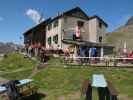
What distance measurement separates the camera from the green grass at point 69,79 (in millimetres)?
20989

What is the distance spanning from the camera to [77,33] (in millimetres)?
47344

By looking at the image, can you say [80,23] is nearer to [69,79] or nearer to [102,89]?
[69,79]

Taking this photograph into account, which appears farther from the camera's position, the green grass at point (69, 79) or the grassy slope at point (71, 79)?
the grassy slope at point (71, 79)

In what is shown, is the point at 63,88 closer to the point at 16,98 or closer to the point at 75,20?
the point at 16,98

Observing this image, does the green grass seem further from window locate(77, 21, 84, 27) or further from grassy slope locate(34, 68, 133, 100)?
window locate(77, 21, 84, 27)

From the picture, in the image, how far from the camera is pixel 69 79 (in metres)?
24.8

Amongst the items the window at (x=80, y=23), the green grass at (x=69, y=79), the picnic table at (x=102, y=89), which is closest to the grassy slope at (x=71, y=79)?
the green grass at (x=69, y=79)

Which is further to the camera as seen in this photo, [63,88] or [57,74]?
[57,74]

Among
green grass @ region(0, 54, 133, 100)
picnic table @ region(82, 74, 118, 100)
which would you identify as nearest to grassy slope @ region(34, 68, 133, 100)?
green grass @ region(0, 54, 133, 100)

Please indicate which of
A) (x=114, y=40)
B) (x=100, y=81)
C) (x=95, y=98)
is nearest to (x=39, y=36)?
(x=95, y=98)

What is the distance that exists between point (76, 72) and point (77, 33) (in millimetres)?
21443

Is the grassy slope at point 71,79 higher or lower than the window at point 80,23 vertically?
lower

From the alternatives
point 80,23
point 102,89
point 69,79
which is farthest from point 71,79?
point 80,23

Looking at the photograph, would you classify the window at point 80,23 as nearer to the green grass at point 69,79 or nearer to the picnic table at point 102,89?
the green grass at point 69,79
